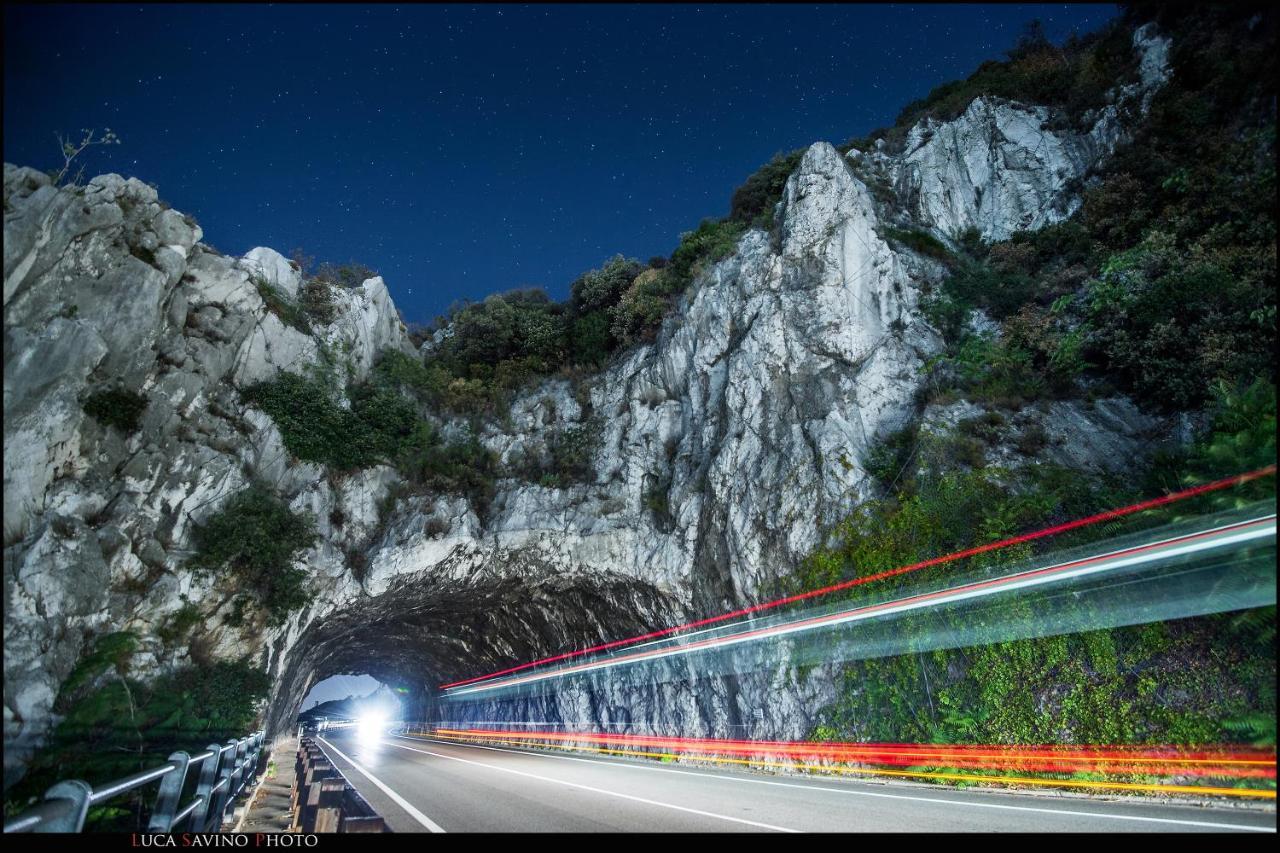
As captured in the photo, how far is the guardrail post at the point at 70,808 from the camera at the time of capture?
2675 millimetres

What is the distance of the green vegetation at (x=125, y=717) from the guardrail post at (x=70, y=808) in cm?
769

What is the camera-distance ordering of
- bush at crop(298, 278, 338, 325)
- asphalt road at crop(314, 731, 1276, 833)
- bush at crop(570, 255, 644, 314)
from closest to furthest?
1. asphalt road at crop(314, 731, 1276, 833)
2. bush at crop(298, 278, 338, 325)
3. bush at crop(570, 255, 644, 314)

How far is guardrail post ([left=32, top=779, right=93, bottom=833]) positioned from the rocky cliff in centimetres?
1317

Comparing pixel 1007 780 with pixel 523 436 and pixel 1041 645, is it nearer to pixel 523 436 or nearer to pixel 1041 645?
pixel 1041 645

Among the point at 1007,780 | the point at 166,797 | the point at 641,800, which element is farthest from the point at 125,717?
the point at 1007,780

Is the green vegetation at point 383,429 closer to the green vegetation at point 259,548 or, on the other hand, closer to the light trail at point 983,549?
the green vegetation at point 259,548

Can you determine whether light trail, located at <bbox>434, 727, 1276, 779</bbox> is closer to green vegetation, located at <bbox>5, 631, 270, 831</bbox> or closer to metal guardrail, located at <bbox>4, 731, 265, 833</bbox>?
metal guardrail, located at <bbox>4, 731, 265, 833</bbox>

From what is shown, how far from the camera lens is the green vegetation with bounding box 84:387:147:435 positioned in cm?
1592

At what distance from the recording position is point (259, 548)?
57.7 feet

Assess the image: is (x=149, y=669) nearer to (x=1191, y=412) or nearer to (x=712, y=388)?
(x=712, y=388)

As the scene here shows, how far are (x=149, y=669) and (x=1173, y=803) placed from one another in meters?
20.8

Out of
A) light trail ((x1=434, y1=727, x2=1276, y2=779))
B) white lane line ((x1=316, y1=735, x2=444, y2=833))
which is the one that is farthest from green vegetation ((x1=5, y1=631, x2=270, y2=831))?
light trail ((x1=434, y1=727, x2=1276, y2=779))

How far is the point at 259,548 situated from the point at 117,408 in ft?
16.8

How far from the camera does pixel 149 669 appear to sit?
1545 cm
